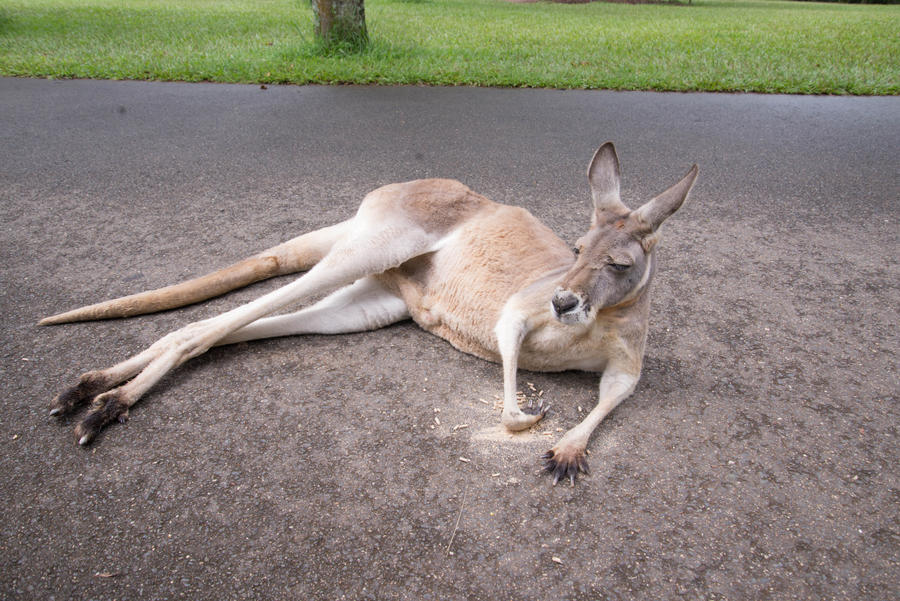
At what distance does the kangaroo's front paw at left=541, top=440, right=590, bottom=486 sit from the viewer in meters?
2.19

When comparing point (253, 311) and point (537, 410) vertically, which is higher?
point (253, 311)

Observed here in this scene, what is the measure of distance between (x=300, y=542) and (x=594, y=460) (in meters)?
1.08

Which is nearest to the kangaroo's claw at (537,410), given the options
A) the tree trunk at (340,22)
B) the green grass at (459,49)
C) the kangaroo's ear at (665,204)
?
the kangaroo's ear at (665,204)

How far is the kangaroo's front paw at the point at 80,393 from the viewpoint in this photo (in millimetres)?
2350

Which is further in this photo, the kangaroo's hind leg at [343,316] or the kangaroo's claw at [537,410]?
the kangaroo's hind leg at [343,316]

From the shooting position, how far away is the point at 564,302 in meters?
2.24

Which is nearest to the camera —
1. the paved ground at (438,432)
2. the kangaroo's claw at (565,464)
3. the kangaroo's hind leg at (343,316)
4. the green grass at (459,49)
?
the paved ground at (438,432)

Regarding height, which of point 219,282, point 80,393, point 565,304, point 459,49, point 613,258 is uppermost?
point 459,49

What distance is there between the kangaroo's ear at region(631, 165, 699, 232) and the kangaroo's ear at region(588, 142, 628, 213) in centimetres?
15

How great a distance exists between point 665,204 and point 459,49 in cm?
753

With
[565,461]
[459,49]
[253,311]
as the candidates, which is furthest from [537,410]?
[459,49]

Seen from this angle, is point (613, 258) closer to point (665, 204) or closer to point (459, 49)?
point (665, 204)

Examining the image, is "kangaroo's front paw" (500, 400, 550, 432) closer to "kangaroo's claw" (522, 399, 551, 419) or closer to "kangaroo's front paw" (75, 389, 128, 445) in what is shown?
"kangaroo's claw" (522, 399, 551, 419)

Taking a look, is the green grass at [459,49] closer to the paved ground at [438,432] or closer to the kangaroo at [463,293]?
the paved ground at [438,432]
